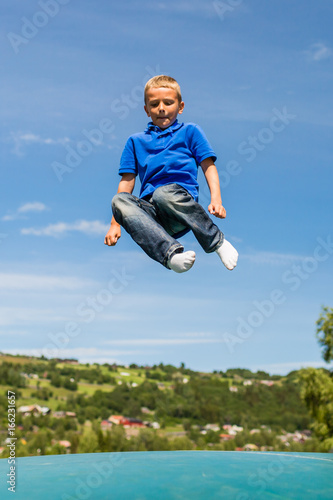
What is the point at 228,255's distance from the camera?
368 centimetres

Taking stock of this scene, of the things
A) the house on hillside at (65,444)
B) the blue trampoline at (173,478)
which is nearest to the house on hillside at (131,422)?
the house on hillside at (65,444)

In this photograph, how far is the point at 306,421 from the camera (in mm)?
62938

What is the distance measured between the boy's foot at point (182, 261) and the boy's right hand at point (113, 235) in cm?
56

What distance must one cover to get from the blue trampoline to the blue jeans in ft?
10.5

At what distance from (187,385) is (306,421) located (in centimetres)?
2303

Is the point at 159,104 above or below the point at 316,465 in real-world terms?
above

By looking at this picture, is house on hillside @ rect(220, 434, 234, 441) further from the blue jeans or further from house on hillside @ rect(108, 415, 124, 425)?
the blue jeans

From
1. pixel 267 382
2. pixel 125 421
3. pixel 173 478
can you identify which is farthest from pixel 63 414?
pixel 173 478

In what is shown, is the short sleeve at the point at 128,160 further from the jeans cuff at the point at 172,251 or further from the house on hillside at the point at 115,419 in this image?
the house on hillside at the point at 115,419

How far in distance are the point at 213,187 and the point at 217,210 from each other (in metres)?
0.25

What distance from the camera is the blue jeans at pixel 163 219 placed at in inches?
140

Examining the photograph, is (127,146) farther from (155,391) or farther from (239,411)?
(155,391)

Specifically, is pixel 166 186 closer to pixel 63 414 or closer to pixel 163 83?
pixel 163 83

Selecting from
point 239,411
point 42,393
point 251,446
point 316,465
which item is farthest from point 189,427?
point 316,465
